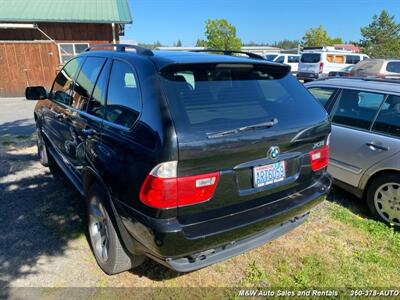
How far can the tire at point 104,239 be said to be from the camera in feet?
8.50

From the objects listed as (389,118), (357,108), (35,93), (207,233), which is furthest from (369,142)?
(35,93)

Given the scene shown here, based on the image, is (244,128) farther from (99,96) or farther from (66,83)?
(66,83)

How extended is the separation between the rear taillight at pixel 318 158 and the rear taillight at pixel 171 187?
1038 mm

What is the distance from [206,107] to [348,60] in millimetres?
25027

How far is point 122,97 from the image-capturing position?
2.50 m

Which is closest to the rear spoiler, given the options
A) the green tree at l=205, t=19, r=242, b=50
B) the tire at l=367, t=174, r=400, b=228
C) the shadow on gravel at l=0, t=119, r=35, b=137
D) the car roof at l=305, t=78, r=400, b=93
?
the car roof at l=305, t=78, r=400, b=93

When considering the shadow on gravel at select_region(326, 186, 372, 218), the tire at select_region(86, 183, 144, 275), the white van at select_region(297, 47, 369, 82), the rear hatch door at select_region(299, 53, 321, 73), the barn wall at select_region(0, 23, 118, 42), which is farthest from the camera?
the rear hatch door at select_region(299, 53, 321, 73)

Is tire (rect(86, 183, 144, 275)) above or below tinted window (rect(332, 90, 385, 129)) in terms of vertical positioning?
below

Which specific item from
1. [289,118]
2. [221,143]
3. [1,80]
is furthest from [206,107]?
[1,80]

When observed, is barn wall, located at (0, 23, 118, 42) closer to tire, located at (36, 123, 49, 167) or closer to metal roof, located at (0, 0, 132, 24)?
metal roof, located at (0, 0, 132, 24)

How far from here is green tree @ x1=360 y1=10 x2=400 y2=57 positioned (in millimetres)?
45469

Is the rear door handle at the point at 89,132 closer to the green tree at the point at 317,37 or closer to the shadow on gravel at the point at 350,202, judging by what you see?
the shadow on gravel at the point at 350,202

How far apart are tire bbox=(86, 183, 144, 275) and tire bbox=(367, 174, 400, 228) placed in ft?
9.10

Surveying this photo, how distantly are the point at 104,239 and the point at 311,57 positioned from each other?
21721 mm
